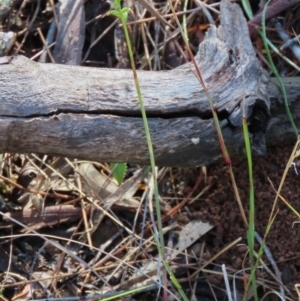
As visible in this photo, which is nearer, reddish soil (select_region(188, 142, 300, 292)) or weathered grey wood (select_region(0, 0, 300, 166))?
weathered grey wood (select_region(0, 0, 300, 166))

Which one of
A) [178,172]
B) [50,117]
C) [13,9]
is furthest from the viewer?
[13,9]

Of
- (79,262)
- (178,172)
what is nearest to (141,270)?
(79,262)

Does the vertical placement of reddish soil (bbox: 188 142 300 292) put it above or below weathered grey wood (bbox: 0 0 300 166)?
below

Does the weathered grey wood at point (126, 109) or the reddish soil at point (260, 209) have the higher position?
the weathered grey wood at point (126, 109)

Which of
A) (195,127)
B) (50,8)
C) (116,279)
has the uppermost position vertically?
(50,8)

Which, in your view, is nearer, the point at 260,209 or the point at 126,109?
the point at 126,109

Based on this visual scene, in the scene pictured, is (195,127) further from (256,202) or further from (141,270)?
(141,270)

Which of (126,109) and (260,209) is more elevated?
(126,109)

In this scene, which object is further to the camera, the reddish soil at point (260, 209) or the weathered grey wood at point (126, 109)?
the reddish soil at point (260, 209)
